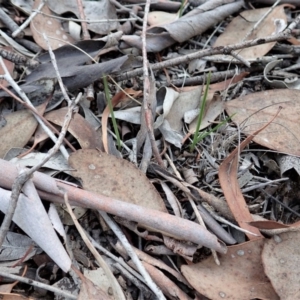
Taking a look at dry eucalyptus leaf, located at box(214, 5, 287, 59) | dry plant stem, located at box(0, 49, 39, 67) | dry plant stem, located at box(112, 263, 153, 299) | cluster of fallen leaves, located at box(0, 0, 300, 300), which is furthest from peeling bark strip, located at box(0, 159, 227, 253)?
dry eucalyptus leaf, located at box(214, 5, 287, 59)

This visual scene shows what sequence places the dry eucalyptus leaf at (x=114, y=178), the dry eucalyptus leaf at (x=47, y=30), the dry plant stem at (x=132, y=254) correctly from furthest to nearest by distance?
the dry eucalyptus leaf at (x=47, y=30) < the dry eucalyptus leaf at (x=114, y=178) < the dry plant stem at (x=132, y=254)

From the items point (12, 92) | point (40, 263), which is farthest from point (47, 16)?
point (40, 263)

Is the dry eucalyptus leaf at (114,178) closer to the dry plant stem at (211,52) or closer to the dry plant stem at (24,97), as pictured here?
the dry plant stem at (24,97)

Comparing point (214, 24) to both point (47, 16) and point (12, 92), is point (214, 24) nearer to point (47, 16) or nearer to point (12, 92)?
point (47, 16)

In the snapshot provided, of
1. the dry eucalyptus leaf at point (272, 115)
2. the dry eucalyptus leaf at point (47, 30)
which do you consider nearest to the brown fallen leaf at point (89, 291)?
the dry eucalyptus leaf at point (272, 115)

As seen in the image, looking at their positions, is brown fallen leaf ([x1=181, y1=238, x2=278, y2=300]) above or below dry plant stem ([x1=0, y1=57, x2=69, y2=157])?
below

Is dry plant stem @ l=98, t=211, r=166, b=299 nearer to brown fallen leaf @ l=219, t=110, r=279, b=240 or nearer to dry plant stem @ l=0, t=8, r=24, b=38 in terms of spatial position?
brown fallen leaf @ l=219, t=110, r=279, b=240
